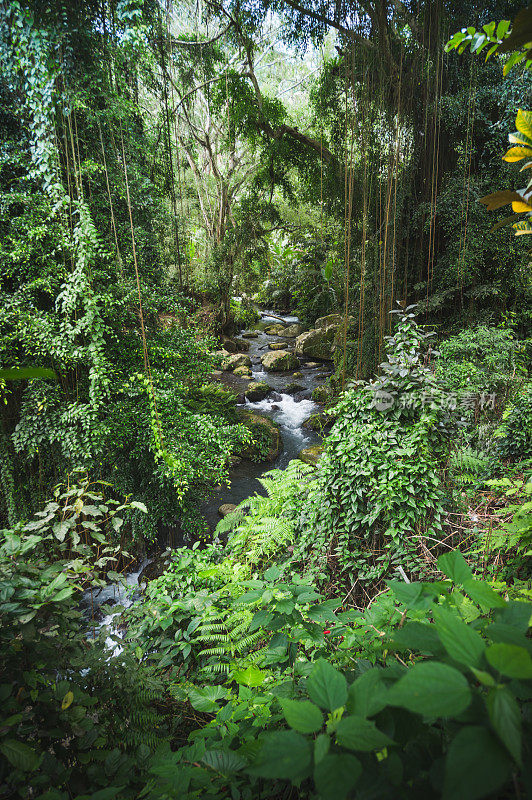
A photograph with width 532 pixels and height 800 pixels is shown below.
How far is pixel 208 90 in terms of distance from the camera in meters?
8.09

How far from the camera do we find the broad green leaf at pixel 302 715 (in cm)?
45

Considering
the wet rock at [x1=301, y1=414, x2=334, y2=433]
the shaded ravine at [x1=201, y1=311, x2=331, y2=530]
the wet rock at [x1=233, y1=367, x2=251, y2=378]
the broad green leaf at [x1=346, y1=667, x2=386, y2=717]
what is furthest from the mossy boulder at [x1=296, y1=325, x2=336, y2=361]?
the broad green leaf at [x1=346, y1=667, x2=386, y2=717]

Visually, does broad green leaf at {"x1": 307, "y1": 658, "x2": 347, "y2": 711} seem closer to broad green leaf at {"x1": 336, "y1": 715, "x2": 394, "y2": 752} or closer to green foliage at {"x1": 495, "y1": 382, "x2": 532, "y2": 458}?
broad green leaf at {"x1": 336, "y1": 715, "x2": 394, "y2": 752}

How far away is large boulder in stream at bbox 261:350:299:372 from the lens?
10625 millimetres

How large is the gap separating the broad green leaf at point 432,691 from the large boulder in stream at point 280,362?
10.3 meters

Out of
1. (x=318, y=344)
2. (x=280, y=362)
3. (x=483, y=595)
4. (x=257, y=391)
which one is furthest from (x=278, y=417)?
(x=483, y=595)

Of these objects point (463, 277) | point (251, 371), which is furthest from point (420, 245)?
point (251, 371)

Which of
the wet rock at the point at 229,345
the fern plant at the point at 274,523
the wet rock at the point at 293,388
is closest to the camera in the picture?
the fern plant at the point at 274,523

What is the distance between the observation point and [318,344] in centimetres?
Answer: 1123

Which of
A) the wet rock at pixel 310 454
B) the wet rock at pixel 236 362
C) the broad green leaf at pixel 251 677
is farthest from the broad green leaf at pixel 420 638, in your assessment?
the wet rock at pixel 236 362

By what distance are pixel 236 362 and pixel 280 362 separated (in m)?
1.37

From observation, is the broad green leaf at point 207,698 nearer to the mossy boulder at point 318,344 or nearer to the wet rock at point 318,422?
the wet rock at point 318,422

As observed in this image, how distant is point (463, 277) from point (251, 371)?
6028mm

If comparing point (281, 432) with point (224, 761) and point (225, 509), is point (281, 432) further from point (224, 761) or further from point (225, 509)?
point (224, 761)
